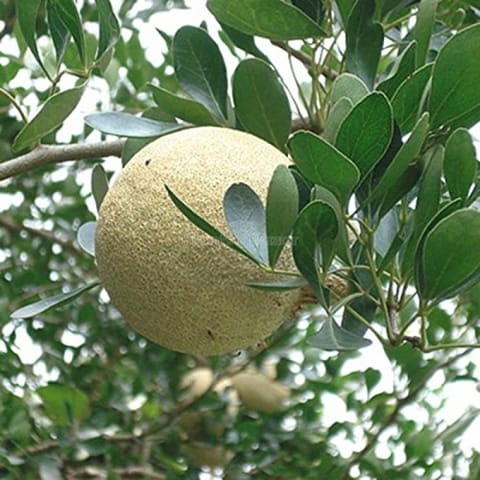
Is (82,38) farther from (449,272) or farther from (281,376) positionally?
(281,376)

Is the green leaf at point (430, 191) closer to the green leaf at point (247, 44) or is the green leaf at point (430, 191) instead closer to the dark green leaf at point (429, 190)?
the dark green leaf at point (429, 190)

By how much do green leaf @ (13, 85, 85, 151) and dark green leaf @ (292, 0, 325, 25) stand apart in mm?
168

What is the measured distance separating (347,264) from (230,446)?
736 millimetres

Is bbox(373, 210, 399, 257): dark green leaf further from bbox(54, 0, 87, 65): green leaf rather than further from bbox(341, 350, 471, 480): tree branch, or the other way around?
bbox(341, 350, 471, 480): tree branch

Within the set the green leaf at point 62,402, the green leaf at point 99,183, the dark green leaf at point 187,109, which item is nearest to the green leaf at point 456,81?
the dark green leaf at point 187,109

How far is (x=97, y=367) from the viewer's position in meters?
1.51

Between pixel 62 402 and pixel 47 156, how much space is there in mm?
544

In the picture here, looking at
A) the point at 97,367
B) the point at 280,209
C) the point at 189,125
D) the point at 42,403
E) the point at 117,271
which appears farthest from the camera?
the point at 97,367

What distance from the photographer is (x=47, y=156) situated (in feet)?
2.81

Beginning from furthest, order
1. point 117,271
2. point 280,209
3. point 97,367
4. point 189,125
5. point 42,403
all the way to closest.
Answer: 1. point 97,367
2. point 42,403
3. point 189,125
4. point 117,271
5. point 280,209

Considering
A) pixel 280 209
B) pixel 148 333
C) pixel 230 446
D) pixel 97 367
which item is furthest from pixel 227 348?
pixel 97 367

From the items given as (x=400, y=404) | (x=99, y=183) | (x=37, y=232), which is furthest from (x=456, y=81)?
(x=37, y=232)

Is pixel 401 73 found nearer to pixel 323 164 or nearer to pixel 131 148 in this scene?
pixel 323 164

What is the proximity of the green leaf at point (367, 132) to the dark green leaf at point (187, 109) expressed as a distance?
0.22 metres
